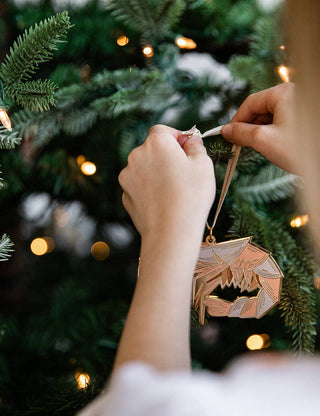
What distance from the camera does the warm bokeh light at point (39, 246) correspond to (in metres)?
0.85

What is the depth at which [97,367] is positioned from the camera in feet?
2.37

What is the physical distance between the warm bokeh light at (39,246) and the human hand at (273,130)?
1.74ft

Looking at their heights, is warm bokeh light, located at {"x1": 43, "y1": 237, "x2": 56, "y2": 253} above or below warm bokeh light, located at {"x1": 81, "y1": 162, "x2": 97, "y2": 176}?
below

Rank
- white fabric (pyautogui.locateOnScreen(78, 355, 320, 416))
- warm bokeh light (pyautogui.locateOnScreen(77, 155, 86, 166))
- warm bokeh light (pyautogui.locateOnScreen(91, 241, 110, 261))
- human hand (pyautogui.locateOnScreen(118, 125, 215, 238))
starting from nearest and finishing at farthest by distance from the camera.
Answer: white fabric (pyautogui.locateOnScreen(78, 355, 320, 416)) → human hand (pyautogui.locateOnScreen(118, 125, 215, 238)) → warm bokeh light (pyautogui.locateOnScreen(77, 155, 86, 166)) → warm bokeh light (pyautogui.locateOnScreen(91, 241, 110, 261))

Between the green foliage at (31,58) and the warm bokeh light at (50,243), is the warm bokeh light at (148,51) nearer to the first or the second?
the green foliage at (31,58)

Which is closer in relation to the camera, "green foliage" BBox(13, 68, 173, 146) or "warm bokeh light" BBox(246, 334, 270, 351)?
"green foliage" BBox(13, 68, 173, 146)

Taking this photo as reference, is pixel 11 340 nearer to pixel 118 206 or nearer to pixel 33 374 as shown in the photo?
pixel 33 374

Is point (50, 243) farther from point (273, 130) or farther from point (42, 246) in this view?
point (273, 130)

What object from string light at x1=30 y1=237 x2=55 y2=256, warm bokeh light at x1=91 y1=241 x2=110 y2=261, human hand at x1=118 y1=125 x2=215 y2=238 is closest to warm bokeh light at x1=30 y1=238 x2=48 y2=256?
string light at x1=30 y1=237 x2=55 y2=256

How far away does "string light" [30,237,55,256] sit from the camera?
0.85 m

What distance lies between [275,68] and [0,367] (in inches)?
30.2

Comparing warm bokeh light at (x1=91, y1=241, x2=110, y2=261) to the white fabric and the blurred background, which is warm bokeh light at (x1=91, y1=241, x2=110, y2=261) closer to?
the blurred background

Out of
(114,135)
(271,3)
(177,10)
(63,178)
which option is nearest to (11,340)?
(63,178)

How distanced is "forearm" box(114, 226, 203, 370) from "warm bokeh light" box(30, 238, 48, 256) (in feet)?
1.71
